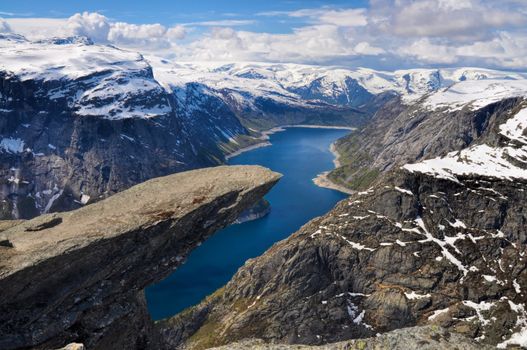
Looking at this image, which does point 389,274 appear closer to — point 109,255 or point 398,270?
point 398,270

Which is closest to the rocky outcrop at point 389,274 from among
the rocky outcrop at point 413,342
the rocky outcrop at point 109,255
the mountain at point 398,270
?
the mountain at point 398,270

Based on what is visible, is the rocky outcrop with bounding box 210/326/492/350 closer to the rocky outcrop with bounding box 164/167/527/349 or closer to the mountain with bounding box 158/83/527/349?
the mountain with bounding box 158/83/527/349

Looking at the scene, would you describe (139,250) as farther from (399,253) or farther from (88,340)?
(399,253)

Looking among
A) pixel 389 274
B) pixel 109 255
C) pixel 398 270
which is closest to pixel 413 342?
pixel 109 255

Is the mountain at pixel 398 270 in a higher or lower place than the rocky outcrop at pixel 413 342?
lower

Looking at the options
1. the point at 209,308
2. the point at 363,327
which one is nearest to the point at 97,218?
the point at 363,327

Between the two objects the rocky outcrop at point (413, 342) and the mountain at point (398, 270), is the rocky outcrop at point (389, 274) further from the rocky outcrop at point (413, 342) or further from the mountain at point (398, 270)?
the rocky outcrop at point (413, 342)
